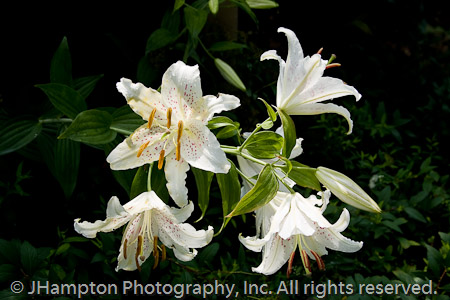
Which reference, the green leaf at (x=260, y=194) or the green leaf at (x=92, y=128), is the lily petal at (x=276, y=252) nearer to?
the green leaf at (x=260, y=194)

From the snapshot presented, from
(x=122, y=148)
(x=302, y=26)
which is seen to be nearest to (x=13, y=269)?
(x=122, y=148)

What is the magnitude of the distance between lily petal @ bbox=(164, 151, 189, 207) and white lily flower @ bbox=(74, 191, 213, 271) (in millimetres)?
18

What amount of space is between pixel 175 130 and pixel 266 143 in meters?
0.17

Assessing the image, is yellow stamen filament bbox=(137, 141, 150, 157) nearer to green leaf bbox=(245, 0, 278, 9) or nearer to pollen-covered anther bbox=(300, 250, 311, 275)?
pollen-covered anther bbox=(300, 250, 311, 275)

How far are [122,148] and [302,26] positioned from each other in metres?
1.57

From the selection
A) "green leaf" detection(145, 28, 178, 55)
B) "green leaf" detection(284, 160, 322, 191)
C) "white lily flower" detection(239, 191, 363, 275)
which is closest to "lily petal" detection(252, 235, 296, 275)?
"white lily flower" detection(239, 191, 363, 275)

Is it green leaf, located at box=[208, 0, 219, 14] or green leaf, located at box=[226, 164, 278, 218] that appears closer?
green leaf, located at box=[226, 164, 278, 218]

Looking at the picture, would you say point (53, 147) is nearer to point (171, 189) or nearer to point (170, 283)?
point (170, 283)

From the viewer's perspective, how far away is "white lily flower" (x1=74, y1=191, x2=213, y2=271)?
36.6 inches

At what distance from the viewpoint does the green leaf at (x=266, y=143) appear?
977 mm

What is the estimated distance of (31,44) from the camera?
1744 millimetres

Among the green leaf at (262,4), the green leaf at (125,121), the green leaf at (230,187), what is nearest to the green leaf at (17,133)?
the green leaf at (125,121)

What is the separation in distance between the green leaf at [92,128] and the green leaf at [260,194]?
15.8 inches

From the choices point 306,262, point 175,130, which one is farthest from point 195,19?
point 306,262
